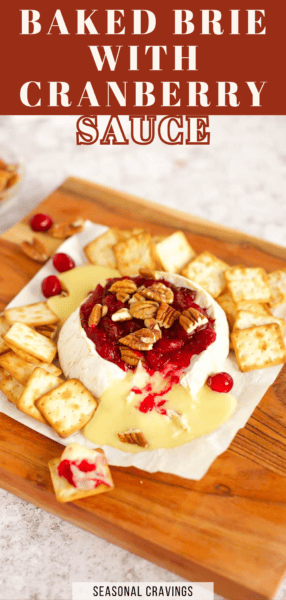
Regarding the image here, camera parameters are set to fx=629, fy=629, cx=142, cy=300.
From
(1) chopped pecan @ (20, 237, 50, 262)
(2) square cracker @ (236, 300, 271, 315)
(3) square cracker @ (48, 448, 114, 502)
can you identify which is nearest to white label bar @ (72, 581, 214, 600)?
(3) square cracker @ (48, 448, 114, 502)

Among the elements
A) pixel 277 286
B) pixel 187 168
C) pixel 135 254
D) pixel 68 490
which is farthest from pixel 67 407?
pixel 187 168

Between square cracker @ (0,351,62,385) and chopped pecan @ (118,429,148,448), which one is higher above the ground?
square cracker @ (0,351,62,385)

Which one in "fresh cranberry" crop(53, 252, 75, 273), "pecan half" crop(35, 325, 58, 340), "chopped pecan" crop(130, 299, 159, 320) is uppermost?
"chopped pecan" crop(130, 299, 159, 320)

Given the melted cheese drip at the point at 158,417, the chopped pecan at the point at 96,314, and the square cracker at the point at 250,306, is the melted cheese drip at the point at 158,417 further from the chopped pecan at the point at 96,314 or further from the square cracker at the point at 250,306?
the square cracker at the point at 250,306

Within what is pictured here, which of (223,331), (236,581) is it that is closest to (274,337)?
(223,331)

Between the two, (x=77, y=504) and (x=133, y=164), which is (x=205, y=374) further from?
(x=133, y=164)

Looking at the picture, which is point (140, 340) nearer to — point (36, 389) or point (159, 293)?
point (159, 293)

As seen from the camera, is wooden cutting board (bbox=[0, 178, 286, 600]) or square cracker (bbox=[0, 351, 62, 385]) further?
square cracker (bbox=[0, 351, 62, 385])

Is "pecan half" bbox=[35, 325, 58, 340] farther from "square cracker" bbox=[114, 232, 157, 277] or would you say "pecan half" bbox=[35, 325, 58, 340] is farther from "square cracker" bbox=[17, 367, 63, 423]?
"square cracker" bbox=[114, 232, 157, 277]
